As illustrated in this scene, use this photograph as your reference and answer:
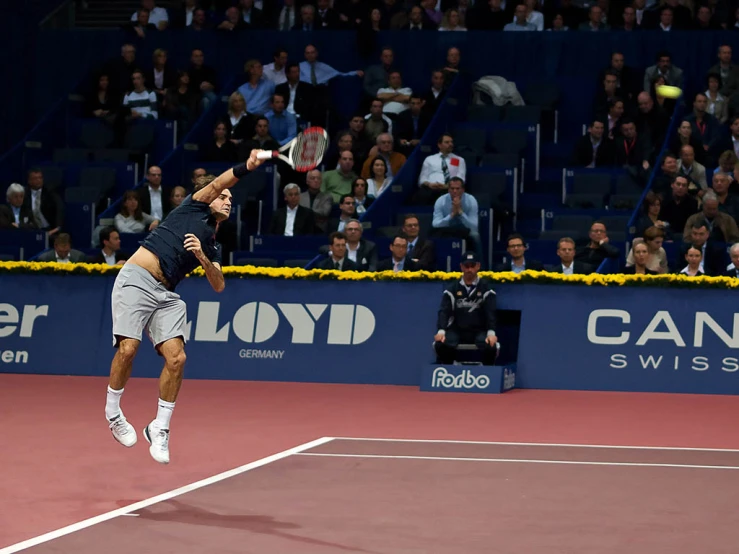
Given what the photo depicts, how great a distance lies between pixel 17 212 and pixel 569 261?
8433 millimetres

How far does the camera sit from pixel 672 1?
21.5 meters

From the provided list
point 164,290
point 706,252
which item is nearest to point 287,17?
point 706,252

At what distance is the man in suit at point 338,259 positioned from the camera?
16453 millimetres

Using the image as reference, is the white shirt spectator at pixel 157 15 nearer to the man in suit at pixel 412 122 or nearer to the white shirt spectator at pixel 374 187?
the man in suit at pixel 412 122

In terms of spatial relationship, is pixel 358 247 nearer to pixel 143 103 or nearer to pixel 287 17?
pixel 143 103

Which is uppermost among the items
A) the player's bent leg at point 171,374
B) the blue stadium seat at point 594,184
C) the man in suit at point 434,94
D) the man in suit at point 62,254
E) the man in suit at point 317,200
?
the man in suit at point 434,94

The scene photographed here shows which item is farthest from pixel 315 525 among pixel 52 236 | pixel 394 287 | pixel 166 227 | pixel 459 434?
pixel 52 236

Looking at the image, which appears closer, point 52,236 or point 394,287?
point 394,287

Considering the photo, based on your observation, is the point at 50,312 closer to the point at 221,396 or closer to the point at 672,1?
the point at 221,396

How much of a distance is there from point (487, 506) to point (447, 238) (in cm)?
935

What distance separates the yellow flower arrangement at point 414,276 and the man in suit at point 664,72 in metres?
5.97

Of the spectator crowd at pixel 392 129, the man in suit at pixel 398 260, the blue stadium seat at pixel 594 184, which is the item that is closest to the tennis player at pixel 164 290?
the man in suit at pixel 398 260

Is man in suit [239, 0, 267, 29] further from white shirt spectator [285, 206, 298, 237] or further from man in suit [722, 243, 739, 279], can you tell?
man in suit [722, 243, 739, 279]

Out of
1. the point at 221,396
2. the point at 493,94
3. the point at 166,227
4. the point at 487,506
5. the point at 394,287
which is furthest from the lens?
the point at 493,94
